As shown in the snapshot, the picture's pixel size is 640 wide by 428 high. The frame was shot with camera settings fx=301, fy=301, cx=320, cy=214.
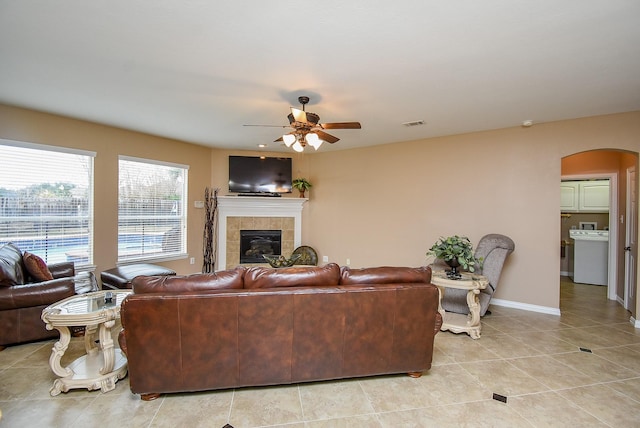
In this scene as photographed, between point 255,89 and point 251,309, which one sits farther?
point 255,89

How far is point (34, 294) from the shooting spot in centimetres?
296

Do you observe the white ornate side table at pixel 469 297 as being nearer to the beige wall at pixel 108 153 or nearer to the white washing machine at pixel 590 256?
the white washing machine at pixel 590 256

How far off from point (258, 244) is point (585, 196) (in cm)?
685

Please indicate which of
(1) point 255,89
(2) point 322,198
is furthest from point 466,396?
(2) point 322,198

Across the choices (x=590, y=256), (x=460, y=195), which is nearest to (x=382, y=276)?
(x=460, y=195)

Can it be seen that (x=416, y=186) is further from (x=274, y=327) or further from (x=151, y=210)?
(x=151, y=210)

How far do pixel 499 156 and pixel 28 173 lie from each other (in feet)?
21.4

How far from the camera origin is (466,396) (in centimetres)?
226

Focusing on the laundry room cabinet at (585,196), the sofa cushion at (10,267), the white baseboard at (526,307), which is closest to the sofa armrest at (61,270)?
the sofa cushion at (10,267)

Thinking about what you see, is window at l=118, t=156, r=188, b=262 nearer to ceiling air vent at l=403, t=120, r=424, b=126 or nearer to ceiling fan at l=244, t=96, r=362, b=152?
ceiling fan at l=244, t=96, r=362, b=152

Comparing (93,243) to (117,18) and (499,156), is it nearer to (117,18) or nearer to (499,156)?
(117,18)

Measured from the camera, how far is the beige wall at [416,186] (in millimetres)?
4109

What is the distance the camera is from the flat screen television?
6.02 metres

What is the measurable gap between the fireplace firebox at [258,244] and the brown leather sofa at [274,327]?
406 cm
